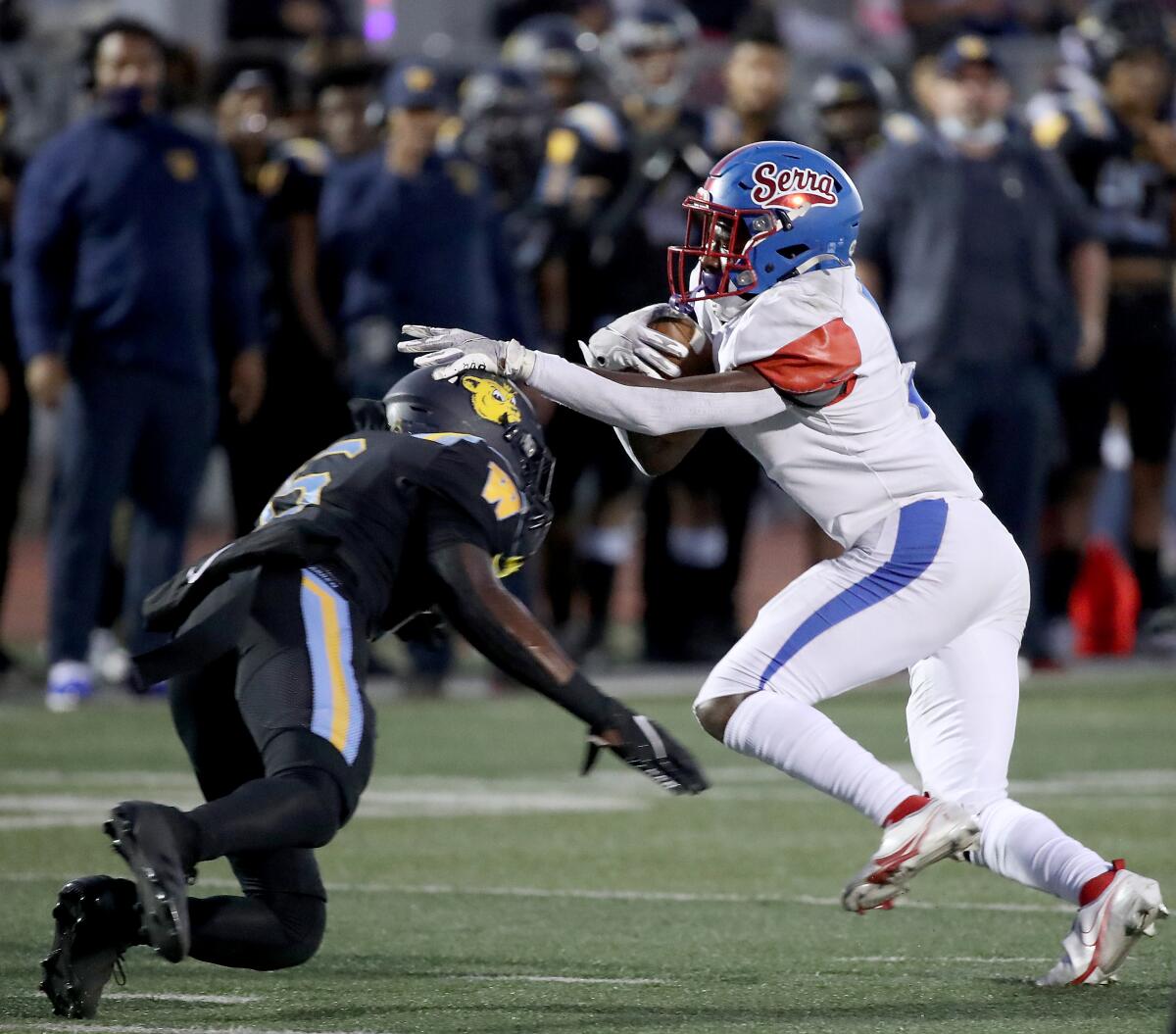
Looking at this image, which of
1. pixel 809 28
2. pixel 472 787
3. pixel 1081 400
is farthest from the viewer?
pixel 809 28

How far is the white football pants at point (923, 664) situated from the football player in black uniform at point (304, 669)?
1.30ft

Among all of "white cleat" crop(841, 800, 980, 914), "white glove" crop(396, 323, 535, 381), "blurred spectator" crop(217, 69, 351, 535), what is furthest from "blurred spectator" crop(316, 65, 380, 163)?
"white cleat" crop(841, 800, 980, 914)

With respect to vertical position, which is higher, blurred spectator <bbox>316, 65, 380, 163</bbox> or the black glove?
blurred spectator <bbox>316, 65, 380, 163</bbox>

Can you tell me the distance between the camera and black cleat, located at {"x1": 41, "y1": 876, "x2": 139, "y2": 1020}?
4191 mm

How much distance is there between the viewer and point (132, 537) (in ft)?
30.4

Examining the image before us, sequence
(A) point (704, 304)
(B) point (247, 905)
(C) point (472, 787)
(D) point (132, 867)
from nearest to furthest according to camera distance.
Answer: (D) point (132, 867)
(B) point (247, 905)
(A) point (704, 304)
(C) point (472, 787)

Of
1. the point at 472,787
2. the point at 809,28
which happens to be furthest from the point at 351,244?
the point at 809,28

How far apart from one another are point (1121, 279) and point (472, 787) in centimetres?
487

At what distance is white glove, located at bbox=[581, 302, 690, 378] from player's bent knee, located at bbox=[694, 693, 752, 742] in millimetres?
640

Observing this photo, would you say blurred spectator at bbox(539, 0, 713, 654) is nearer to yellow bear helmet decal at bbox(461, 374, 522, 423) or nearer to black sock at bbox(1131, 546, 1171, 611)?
black sock at bbox(1131, 546, 1171, 611)

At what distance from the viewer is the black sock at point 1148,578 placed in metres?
11.6

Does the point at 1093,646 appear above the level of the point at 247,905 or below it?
below

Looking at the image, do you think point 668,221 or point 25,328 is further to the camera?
point 668,221

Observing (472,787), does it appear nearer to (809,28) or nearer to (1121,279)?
(1121,279)
